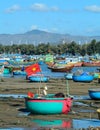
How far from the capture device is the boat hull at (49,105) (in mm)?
27766

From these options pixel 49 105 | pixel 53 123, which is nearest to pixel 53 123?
pixel 53 123

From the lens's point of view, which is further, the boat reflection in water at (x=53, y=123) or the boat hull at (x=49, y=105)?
the boat hull at (x=49, y=105)

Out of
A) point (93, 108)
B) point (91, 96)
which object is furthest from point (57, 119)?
point (91, 96)

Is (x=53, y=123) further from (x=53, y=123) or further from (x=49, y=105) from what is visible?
(x=49, y=105)

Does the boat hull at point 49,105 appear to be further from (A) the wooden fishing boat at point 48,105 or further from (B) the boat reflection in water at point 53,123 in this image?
(B) the boat reflection in water at point 53,123

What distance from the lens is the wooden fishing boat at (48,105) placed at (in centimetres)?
2775

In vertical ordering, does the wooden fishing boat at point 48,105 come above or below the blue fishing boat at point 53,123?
above

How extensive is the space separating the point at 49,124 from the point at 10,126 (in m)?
2.13

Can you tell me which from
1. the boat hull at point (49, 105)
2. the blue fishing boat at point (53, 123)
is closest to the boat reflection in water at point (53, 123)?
the blue fishing boat at point (53, 123)

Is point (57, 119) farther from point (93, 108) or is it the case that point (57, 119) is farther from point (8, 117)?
point (93, 108)

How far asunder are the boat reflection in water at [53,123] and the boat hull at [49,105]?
→ 1713 mm

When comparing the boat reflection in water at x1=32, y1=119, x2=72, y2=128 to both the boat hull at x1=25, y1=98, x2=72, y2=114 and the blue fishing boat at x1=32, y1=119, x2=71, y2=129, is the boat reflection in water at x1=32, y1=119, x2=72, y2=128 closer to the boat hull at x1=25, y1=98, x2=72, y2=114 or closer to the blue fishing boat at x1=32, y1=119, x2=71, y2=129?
the blue fishing boat at x1=32, y1=119, x2=71, y2=129

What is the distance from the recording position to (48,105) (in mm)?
27766

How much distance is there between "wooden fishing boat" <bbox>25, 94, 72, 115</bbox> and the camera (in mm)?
27750
